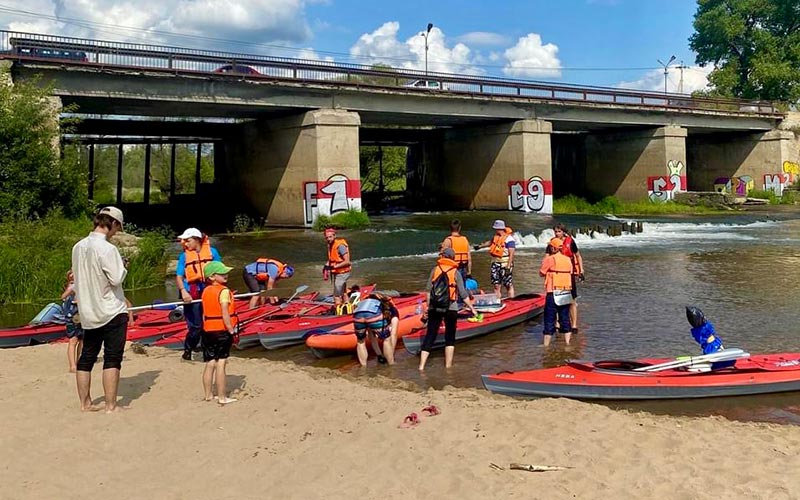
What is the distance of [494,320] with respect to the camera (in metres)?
10.9

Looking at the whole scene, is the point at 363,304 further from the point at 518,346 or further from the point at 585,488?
the point at 585,488

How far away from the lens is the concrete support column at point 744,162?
4691 centimetres

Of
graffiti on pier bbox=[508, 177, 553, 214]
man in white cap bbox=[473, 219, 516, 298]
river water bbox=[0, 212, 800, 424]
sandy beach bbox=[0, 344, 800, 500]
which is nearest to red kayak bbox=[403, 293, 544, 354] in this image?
river water bbox=[0, 212, 800, 424]

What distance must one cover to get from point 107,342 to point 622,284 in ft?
40.5

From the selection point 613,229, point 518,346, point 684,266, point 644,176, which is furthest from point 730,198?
point 518,346

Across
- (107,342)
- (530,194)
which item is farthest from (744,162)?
(107,342)

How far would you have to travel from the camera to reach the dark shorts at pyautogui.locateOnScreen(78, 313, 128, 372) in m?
5.93

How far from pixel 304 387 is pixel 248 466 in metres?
2.34

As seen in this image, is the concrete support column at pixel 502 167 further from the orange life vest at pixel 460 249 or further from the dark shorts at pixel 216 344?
the dark shorts at pixel 216 344

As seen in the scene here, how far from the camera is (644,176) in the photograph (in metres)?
42.2

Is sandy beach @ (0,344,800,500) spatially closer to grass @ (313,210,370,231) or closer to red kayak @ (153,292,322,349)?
red kayak @ (153,292,322,349)

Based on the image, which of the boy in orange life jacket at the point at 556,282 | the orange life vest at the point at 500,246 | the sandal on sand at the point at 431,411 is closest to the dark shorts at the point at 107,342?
the sandal on sand at the point at 431,411

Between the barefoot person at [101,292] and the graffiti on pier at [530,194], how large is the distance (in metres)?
31.2

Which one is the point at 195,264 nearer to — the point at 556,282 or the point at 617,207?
the point at 556,282
